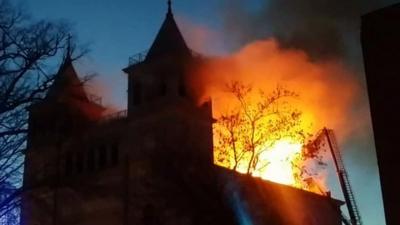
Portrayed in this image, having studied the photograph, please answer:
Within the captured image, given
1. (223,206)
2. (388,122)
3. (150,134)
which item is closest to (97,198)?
(150,134)

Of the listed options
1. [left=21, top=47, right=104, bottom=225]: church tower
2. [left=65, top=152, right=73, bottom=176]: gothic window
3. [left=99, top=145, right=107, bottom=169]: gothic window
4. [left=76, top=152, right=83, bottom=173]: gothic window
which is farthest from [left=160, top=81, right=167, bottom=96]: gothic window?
[left=21, top=47, right=104, bottom=225]: church tower

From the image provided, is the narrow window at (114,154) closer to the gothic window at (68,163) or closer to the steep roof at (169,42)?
the gothic window at (68,163)

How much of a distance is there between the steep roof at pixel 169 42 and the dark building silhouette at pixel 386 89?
87.1 feet

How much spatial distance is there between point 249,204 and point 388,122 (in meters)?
16.6

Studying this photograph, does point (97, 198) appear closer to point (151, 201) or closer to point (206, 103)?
point (151, 201)

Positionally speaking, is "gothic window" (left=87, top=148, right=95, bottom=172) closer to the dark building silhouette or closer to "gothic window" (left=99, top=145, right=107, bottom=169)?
"gothic window" (left=99, top=145, right=107, bottom=169)

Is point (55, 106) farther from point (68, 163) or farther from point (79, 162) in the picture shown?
point (68, 163)

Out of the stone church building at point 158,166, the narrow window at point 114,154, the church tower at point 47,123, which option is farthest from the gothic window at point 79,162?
the church tower at point 47,123

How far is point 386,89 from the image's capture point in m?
23.6

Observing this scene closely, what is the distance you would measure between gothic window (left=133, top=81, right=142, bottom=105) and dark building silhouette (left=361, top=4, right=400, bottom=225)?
1097 inches

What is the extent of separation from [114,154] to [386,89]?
29579mm

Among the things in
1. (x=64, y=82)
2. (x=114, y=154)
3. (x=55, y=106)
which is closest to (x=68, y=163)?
(x=114, y=154)

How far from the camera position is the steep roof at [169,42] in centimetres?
5016

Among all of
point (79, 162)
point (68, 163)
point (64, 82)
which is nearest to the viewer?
point (64, 82)
